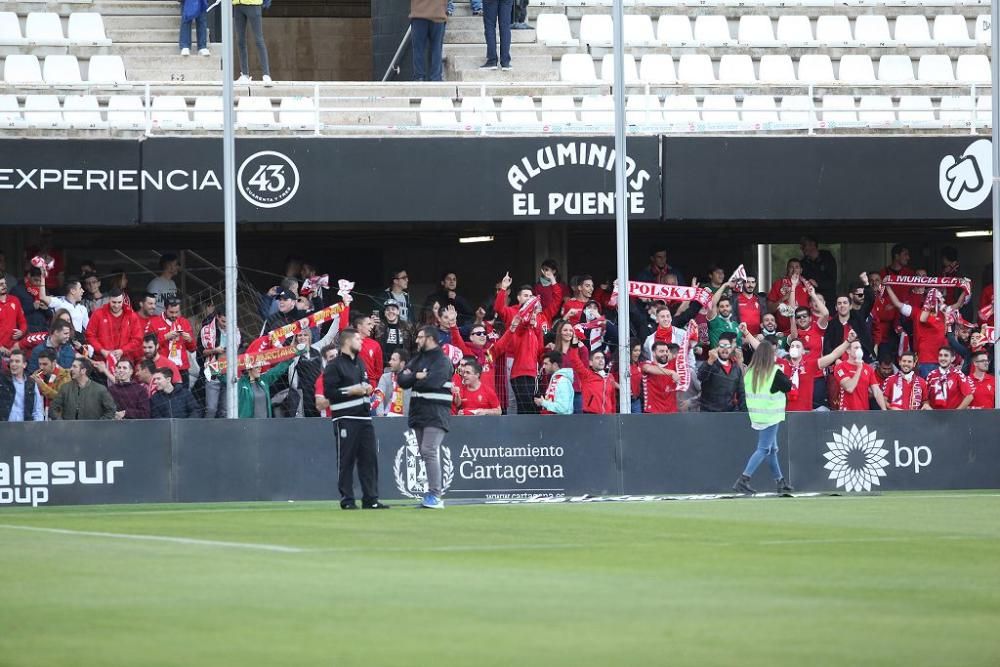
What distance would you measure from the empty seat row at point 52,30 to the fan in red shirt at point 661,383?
10653 mm

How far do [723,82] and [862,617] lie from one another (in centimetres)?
1833

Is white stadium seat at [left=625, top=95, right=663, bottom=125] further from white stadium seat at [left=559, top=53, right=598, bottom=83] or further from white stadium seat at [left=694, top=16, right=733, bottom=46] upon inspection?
white stadium seat at [left=694, top=16, right=733, bottom=46]

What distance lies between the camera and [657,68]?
2702 centimetres

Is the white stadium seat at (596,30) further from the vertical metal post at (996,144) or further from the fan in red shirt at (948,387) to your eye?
the fan in red shirt at (948,387)

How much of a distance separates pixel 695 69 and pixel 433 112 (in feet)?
17.0

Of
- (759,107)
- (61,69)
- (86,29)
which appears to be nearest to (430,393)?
(759,107)

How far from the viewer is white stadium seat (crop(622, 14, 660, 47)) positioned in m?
27.5

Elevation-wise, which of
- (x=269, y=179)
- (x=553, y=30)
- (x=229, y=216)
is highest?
(x=553, y=30)

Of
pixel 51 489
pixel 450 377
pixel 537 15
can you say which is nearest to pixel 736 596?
pixel 450 377

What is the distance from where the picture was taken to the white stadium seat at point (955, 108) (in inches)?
989

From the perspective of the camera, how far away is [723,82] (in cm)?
2597

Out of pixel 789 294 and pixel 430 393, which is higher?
pixel 789 294

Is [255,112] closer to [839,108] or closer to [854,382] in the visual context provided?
[839,108]

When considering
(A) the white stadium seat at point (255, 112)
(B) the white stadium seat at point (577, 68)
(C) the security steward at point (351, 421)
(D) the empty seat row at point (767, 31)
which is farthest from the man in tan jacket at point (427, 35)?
(C) the security steward at point (351, 421)
